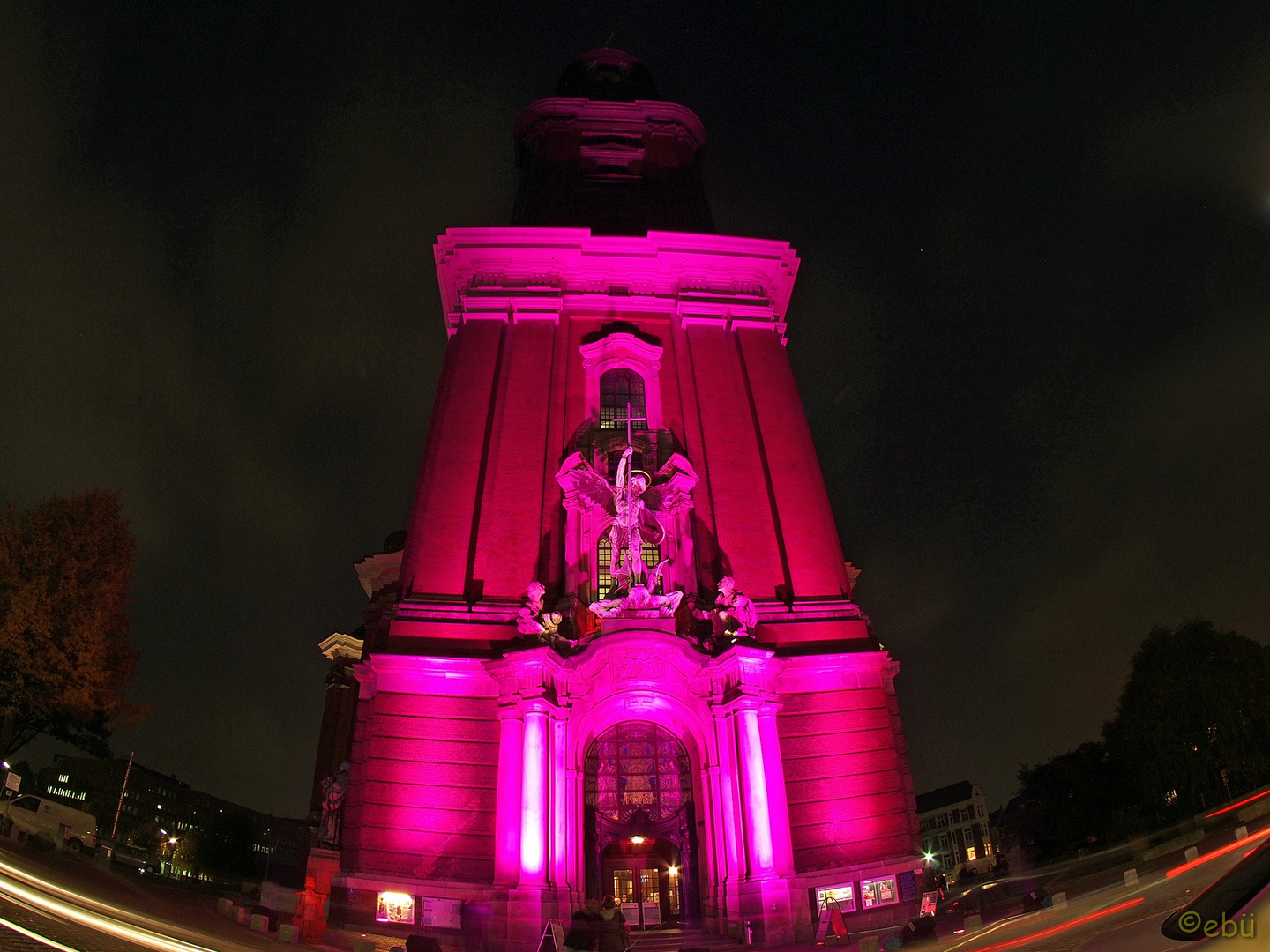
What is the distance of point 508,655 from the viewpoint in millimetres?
19344

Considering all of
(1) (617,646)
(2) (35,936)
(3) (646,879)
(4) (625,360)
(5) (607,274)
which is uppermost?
(5) (607,274)

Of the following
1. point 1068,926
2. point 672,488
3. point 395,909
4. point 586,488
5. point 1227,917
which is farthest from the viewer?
point 672,488

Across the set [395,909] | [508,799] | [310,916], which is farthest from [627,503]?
[310,916]

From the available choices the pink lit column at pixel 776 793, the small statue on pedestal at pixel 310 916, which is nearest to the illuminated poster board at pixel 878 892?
the pink lit column at pixel 776 793

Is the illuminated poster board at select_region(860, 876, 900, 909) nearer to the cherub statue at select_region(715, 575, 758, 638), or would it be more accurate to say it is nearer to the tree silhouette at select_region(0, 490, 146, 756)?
the cherub statue at select_region(715, 575, 758, 638)

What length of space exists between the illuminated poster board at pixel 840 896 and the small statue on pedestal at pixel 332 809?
34.7 feet

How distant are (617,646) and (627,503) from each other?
397 centimetres

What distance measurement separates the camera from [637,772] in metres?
20.7

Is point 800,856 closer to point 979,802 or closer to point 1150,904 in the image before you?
point 1150,904

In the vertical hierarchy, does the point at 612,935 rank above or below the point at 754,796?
below

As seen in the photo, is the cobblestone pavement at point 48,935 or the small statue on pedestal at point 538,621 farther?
the small statue on pedestal at point 538,621

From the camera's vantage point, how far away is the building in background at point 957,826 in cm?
8944

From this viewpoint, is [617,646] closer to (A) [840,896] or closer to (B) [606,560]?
(B) [606,560]

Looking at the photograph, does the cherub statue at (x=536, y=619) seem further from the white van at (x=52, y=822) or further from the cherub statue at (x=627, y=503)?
the white van at (x=52, y=822)
